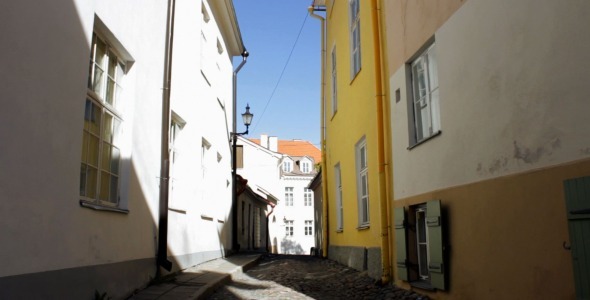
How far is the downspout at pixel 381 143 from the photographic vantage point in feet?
23.5

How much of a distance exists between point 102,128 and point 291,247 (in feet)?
138

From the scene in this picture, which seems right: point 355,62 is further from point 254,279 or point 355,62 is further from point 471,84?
point 471,84

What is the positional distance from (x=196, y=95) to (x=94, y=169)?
4825mm

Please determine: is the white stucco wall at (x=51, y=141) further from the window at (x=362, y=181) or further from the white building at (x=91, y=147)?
the window at (x=362, y=181)

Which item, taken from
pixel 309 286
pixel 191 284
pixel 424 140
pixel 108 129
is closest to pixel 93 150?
pixel 108 129

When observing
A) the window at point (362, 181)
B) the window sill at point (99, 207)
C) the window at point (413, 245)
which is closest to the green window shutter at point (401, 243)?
the window at point (413, 245)

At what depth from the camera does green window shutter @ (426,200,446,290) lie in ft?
17.6

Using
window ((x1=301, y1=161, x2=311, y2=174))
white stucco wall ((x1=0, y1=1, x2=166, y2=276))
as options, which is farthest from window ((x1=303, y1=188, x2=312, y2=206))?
white stucco wall ((x1=0, y1=1, x2=166, y2=276))

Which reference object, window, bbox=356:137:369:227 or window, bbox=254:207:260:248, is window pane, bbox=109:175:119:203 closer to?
window, bbox=356:137:369:227

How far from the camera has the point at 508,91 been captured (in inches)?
165

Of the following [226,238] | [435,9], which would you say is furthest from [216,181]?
[435,9]

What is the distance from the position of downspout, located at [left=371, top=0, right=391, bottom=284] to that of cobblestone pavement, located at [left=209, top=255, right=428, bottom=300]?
373 mm

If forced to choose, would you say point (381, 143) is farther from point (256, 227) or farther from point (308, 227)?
point (308, 227)

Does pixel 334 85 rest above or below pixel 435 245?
above
